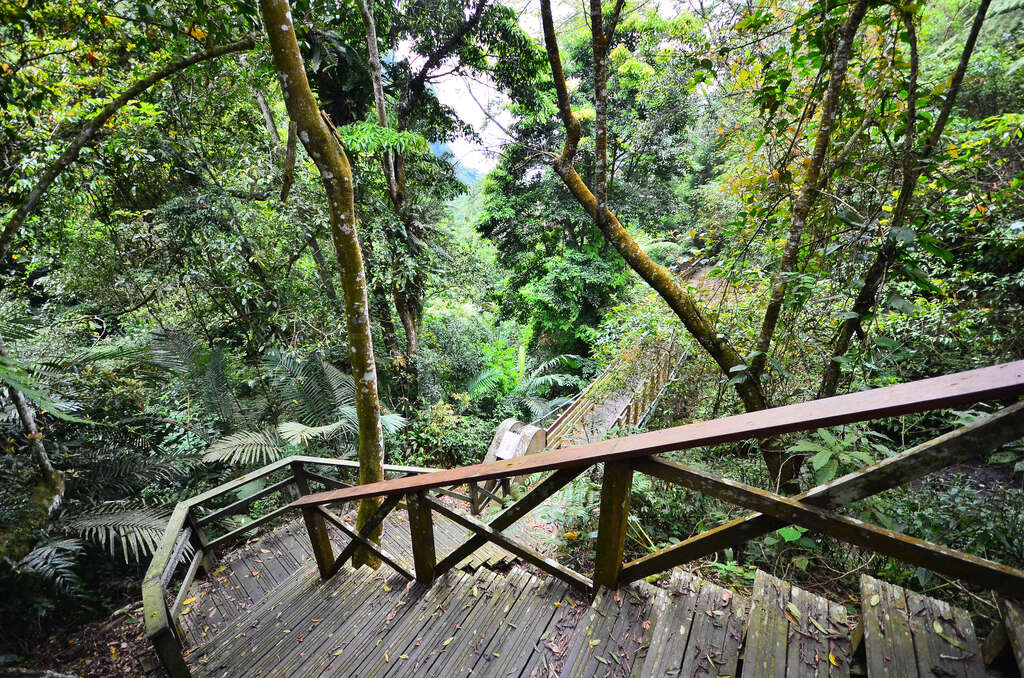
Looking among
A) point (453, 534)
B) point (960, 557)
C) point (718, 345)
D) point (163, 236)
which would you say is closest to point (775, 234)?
point (718, 345)

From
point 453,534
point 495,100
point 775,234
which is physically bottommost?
point 453,534

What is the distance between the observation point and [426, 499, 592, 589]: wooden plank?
5.76 feet

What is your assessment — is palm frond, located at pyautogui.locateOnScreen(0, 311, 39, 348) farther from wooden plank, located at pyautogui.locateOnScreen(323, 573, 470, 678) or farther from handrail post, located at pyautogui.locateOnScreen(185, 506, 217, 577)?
wooden plank, located at pyautogui.locateOnScreen(323, 573, 470, 678)

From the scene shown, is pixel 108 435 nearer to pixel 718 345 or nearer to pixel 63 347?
pixel 63 347

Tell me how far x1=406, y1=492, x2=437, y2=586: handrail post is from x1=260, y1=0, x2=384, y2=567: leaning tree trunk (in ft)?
4.30

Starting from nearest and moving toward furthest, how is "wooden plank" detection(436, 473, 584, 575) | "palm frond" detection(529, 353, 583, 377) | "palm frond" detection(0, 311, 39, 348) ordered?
"wooden plank" detection(436, 473, 584, 575)
"palm frond" detection(0, 311, 39, 348)
"palm frond" detection(529, 353, 583, 377)

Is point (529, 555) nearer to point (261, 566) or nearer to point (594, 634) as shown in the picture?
point (594, 634)

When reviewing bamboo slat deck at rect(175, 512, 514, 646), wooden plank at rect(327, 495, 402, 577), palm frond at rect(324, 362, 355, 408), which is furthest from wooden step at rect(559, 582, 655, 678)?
palm frond at rect(324, 362, 355, 408)

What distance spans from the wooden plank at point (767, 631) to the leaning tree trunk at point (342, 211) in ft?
9.11

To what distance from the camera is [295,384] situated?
5.85 meters

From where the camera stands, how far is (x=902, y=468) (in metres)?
0.98

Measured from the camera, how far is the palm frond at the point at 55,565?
11.0 ft

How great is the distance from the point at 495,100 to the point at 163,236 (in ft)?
21.5

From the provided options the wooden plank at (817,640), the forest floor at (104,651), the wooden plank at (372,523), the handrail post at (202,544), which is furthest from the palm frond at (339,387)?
the wooden plank at (817,640)
